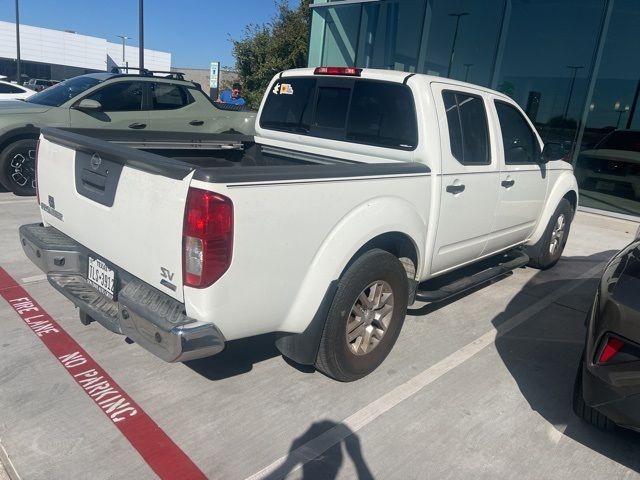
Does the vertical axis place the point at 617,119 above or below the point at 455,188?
above

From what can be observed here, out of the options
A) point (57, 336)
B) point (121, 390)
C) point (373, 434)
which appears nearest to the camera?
point (373, 434)

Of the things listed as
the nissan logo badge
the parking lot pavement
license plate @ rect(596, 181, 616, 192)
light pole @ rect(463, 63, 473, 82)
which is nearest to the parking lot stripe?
the parking lot pavement

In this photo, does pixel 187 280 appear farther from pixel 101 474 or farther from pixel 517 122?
pixel 517 122

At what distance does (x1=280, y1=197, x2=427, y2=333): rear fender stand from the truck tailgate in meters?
0.65

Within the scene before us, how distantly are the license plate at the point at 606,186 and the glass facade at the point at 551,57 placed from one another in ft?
0.07

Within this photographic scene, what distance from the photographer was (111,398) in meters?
2.85

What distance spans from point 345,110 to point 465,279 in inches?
66.1

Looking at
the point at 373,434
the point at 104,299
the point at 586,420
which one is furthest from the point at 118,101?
the point at 586,420

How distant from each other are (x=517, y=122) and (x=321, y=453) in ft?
11.8

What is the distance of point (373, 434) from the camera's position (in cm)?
273

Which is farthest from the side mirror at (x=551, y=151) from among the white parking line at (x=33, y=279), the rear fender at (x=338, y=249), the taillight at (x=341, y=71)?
the white parking line at (x=33, y=279)

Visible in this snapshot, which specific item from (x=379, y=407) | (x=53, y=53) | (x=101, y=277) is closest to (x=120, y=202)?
(x=101, y=277)

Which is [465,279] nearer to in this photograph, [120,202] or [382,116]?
[382,116]

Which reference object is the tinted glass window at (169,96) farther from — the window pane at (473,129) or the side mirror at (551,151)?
the side mirror at (551,151)
